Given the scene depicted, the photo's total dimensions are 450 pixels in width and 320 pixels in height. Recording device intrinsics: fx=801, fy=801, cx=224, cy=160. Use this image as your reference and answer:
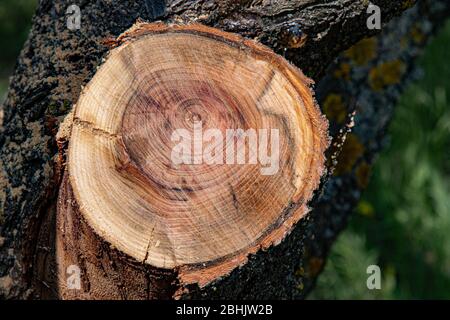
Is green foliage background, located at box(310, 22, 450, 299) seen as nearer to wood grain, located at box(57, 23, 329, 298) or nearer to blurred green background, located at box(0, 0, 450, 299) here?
blurred green background, located at box(0, 0, 450, 299)

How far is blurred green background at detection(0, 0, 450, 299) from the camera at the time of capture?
9.37ft

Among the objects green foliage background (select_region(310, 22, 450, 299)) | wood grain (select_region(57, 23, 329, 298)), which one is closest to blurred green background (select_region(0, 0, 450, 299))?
green foliage background (select_region(310, 22, 450, 299))

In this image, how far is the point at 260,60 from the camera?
1266 millimetres

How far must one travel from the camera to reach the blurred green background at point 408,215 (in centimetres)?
286

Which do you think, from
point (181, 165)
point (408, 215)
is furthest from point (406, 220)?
point (181, 165)

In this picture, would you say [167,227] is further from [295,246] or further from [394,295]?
[394,295]

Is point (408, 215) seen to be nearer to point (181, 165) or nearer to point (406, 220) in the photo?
point (406, 220)

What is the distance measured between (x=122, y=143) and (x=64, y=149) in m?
0.10

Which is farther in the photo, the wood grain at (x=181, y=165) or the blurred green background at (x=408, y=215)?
the blurred green background at (x=408, y=215)

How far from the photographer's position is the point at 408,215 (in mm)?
3088

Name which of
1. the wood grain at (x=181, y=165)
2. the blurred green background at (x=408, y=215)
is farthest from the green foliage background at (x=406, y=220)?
the wood grain at (x=181, y=165)

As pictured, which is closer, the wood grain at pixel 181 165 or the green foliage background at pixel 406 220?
the wood grain at pixel 181 165

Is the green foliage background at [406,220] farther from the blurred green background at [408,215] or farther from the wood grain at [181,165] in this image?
the wood grain at [181,165]

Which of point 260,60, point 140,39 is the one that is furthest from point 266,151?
point 140,39
